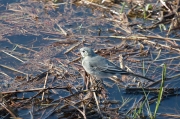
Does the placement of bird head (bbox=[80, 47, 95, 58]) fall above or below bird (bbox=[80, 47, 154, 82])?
above

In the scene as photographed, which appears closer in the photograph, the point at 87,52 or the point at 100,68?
the point at 100,68

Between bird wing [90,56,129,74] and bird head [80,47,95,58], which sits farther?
bird head [80,47,95,58]

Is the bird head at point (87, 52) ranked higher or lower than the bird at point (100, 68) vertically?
higher

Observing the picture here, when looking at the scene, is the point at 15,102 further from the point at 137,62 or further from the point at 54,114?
the point at 137,62

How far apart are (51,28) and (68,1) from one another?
1.16 metres

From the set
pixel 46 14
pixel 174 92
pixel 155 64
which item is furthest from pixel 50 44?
pixel 174 92

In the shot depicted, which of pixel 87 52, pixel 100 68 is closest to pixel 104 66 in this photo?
pixel 100 68

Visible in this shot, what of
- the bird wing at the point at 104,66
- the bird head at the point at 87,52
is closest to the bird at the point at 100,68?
the bird wing at the point at 104,66

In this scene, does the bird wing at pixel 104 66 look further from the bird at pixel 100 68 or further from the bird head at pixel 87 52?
the bird head at pixel 87 52

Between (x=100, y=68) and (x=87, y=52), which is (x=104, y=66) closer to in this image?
(x=100, y=68)

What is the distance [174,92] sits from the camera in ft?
24.1

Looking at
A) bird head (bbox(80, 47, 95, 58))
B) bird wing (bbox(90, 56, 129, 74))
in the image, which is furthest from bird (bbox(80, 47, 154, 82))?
bird head (bbox(80, 47, 95, 58))

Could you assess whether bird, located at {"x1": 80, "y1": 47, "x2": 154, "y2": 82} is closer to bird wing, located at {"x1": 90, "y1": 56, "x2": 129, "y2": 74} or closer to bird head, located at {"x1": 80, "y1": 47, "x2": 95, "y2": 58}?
bird wing, located at {"x1": 90, "y1": 56, "x2": 129, "y2": 74}

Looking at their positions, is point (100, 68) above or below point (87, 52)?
below
